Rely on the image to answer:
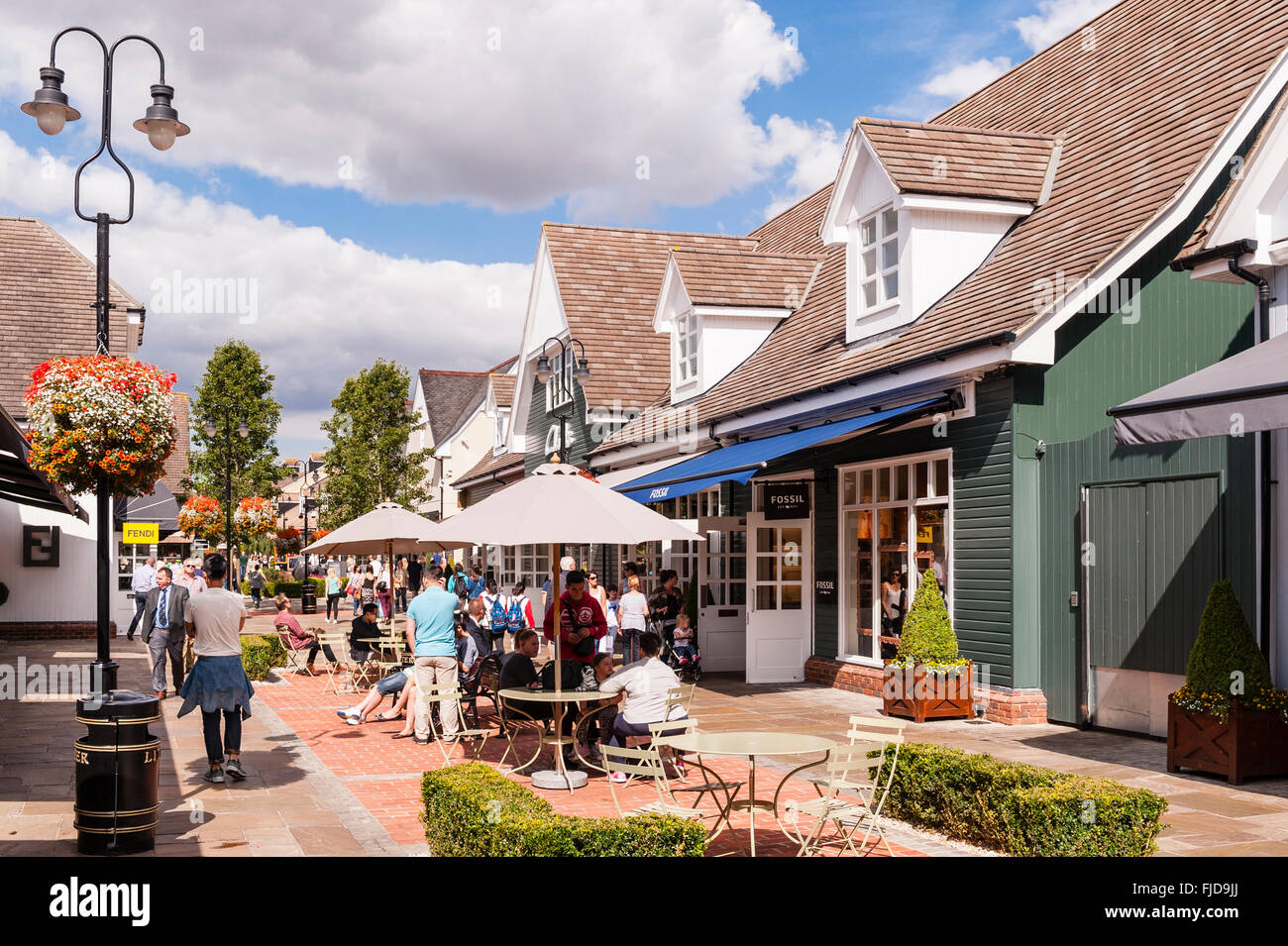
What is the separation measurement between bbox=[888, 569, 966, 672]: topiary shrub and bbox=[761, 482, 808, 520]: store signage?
392cm

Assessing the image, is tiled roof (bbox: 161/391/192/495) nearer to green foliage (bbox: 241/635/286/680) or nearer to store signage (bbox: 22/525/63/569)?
store signage (bbox: 22/525/63/569)

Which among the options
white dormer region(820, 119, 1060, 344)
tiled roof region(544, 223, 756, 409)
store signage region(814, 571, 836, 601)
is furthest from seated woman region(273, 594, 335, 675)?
white dormer region(820, 119, 1060, 344)

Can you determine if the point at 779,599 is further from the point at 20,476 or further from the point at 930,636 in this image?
the point at 20,476

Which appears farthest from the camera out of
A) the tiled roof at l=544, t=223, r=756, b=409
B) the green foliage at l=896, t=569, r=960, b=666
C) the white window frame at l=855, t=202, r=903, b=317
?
the tiled roof at l=544, t=223, r=756, b=409

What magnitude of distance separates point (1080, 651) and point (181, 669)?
36.3ft

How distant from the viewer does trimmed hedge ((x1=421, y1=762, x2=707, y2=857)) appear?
6.16m

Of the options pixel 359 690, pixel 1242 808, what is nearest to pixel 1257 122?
pixel 1242 808

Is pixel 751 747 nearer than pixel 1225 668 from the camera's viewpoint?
Yes

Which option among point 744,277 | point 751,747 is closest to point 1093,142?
point 744,277

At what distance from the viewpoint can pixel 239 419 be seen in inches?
2002

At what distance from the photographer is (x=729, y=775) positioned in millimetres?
10289

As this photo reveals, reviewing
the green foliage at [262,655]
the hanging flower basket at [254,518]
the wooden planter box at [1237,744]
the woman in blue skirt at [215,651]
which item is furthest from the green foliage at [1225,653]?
the hanging flower basket at [254,518]

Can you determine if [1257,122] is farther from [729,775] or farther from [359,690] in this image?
[359,690]

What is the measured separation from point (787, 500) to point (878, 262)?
3.55m
